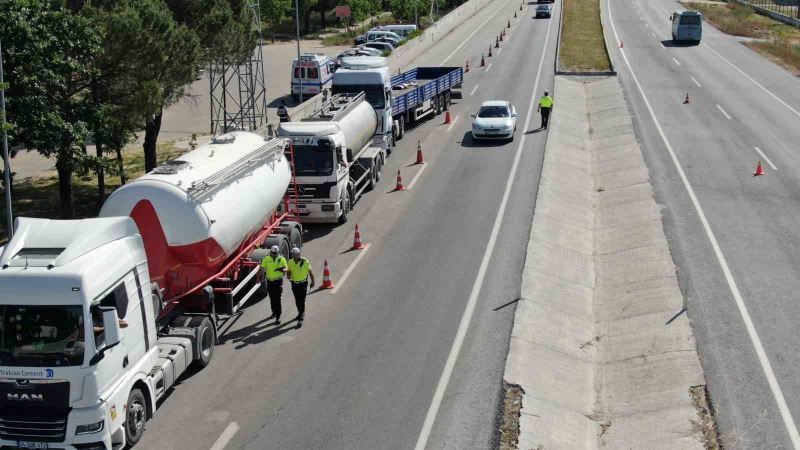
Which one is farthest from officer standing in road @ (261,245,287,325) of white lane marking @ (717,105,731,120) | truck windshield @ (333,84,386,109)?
white lane marking @ (717,105,731,120)

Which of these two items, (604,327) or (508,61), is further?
(508,61)

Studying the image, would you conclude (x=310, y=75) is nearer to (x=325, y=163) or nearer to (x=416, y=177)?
(x=416, y=177)

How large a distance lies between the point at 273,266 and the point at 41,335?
6361 mm

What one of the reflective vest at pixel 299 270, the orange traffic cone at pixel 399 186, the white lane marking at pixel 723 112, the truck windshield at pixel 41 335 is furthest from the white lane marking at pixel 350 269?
the white lane marking at pixel 723 112

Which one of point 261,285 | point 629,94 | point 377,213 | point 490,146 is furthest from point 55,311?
point 629,94

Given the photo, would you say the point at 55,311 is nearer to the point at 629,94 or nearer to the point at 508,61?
the point at 629,94

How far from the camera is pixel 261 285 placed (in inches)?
795

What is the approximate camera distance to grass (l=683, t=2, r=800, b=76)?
62406mm

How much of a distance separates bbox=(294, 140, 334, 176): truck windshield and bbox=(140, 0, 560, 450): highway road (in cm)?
183

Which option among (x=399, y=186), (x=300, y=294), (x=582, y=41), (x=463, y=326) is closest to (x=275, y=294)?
(x=300, y=294)

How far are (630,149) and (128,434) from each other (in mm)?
26274

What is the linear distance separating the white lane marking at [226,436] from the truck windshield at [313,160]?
11708mm

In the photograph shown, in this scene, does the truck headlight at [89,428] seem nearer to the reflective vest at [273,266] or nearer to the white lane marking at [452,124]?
the reflective vest at [273,266]

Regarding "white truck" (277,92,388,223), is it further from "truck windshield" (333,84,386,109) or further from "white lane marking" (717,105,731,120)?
"white lane marking" (717,105,731,120)
